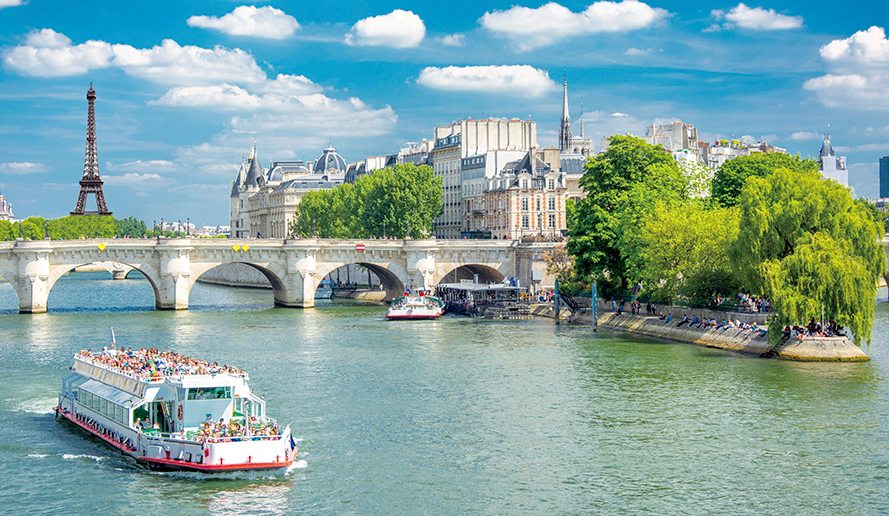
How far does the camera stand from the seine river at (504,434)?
92.9ft

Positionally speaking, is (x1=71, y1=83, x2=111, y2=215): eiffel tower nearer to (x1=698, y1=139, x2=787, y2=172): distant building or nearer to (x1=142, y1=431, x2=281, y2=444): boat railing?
(x1=698, y1=139, x2=787, y2=172): distant building

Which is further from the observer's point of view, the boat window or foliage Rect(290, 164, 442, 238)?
foliage Rect(290, 164, 442, 238)

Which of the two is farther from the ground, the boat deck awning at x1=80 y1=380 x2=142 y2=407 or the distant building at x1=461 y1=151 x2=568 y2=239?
the distant building at x1=461 y1=151 x2=568 y2=239

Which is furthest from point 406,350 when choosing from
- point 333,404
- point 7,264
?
point 7,264

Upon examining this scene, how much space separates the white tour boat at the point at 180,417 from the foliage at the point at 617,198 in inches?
1464

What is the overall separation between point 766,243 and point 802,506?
25.8 m

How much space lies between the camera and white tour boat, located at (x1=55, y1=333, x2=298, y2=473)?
30.6m

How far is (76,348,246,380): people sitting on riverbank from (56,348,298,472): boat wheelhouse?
40 mm

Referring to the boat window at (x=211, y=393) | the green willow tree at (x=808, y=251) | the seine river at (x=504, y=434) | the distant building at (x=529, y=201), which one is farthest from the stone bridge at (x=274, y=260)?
the boat window at (x=211, y=393)

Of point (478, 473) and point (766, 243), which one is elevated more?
point (766, 243)

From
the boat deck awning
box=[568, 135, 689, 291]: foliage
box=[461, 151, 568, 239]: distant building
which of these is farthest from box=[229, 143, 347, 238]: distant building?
the boat deck awning

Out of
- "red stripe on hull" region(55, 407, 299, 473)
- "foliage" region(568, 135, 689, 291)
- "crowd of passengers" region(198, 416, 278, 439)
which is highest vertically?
"foliage" region(568, 135, 689, 291)

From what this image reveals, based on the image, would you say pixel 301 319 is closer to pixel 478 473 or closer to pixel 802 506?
pixel 478 473

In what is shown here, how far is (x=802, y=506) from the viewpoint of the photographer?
90.0ft
